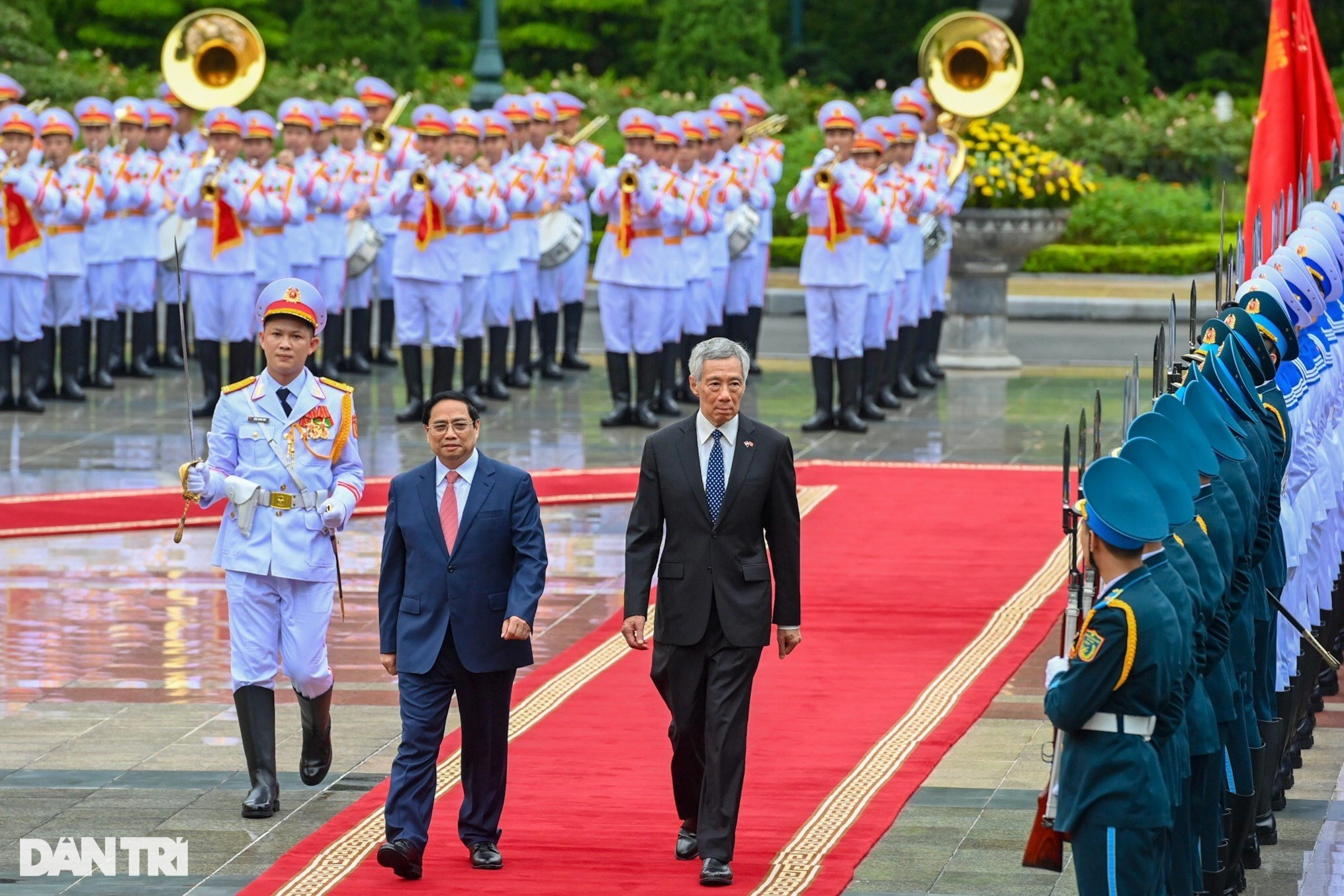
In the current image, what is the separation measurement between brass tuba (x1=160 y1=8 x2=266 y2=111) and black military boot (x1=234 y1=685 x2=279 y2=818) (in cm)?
1288

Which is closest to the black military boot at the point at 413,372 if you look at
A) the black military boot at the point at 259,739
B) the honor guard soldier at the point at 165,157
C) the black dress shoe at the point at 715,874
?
the honor guard soldier at the point at 165,157

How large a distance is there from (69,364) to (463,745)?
11355 millimetres

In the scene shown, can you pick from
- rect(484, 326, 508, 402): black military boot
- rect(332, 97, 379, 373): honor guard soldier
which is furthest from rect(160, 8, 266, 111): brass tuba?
rect(484, 326, 508, 402): black military boot

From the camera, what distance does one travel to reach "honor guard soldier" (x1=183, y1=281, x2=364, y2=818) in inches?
309

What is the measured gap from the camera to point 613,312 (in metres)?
16.9

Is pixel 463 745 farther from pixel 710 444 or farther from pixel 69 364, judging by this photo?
pixel 69 364

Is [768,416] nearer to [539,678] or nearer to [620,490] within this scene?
[620,490]

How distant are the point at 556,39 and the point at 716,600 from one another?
3163 cm

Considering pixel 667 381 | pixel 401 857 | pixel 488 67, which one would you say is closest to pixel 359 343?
pixel 667 381

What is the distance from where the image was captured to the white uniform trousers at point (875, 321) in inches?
659

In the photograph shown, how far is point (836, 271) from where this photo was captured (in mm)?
16375

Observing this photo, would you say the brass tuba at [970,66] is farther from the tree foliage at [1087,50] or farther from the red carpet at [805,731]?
the tree foliage at [1087,50]

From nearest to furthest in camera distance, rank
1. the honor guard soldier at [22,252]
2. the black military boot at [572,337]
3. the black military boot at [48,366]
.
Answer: the honor guard soldier at [22,252], the black military boot at [48,366], the black military boot at [572,337]

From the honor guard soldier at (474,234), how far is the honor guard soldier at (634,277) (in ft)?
2.72
